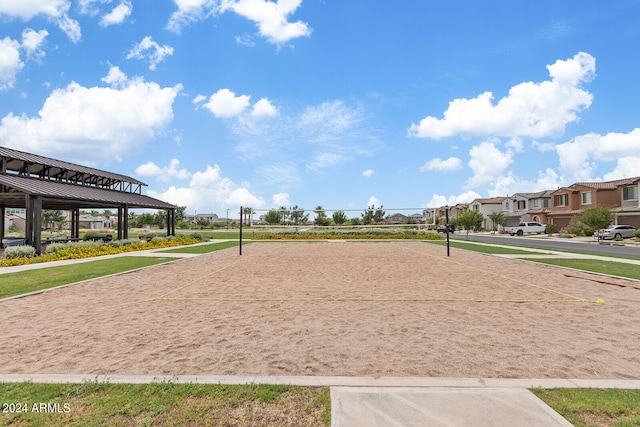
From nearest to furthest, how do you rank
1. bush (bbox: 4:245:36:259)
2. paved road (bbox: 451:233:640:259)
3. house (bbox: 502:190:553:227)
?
bush (bbox: 4:245:36:259)
paved road (bbox: 451:233:640:259)
house (bbox: 502:190:553:227)

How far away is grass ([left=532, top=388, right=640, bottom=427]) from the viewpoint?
9.12 ft

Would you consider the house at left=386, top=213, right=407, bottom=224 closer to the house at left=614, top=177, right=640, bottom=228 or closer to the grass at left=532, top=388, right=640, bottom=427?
the house at left=614, top=177, right=640, bottom=228

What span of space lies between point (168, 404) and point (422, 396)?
2.50 metres

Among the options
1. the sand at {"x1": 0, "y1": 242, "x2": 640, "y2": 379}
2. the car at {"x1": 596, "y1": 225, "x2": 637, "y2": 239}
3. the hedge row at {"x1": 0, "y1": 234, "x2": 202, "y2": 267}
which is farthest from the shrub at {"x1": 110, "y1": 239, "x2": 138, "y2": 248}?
the car at {"x1": 596, "y1": 225, "x2": 637, "y2": 239}

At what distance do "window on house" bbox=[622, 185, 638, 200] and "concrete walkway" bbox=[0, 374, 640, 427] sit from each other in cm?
4505

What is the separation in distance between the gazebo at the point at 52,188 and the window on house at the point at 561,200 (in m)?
51.0

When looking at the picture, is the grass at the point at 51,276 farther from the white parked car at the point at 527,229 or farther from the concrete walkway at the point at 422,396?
the white parked car at the point at 527,229

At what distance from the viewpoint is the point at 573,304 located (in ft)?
22.7

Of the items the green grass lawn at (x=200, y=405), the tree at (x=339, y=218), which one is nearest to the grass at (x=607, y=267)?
the green grass lawn at (x=200, y=405)

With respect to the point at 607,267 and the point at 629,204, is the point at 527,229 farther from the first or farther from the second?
the point at 607,267

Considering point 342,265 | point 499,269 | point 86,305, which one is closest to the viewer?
point 86,305

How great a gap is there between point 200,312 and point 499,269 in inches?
435

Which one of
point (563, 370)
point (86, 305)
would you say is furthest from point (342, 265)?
point (563, 370)

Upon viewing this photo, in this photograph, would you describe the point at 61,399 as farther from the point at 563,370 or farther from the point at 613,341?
the point at 613,341
